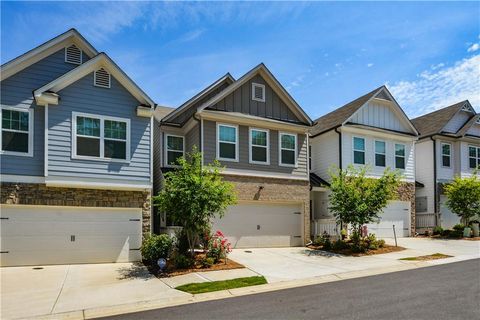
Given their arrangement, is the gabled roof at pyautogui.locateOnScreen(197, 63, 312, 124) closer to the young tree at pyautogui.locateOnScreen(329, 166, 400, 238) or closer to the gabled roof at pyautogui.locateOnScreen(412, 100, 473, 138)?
the young tree at pyautogui.locateOnScreen(329, 166, 400, 238)

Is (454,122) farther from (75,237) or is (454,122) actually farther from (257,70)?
(75,237)

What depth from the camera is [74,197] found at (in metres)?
15.0

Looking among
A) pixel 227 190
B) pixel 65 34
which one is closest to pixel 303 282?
pixel 227 190

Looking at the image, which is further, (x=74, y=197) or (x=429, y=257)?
(x=429, y=257)

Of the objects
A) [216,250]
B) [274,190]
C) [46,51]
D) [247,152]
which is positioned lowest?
[216,250]

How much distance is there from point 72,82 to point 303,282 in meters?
11.0

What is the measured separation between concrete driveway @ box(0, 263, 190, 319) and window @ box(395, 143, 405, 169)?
633 inches

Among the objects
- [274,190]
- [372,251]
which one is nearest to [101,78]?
[274,190]

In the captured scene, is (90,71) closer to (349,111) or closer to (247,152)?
(247,152)

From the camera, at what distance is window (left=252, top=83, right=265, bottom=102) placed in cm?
1928

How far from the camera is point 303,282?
11852mm

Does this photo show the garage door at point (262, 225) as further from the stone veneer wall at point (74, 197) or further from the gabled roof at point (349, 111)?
the gabled roof at point (349, 111)

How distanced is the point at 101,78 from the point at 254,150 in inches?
292

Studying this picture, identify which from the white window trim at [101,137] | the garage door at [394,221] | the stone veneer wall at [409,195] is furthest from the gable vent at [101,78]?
the stone veneer wall at [409,195]
